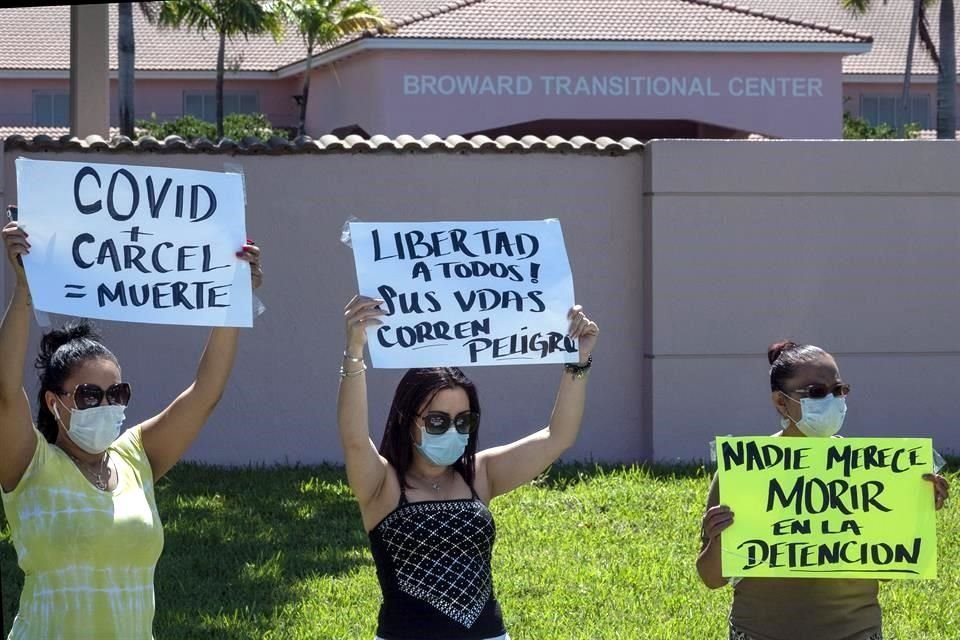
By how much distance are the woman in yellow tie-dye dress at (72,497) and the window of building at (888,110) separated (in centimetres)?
3916

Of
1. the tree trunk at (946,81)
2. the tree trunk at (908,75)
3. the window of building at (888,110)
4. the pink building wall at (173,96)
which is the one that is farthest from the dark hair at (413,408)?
the window of building at (888,110)

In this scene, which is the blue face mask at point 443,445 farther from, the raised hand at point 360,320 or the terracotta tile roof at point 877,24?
the terracotta tile roof at point 877,24

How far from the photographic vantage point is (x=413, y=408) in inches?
172

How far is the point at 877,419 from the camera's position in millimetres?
11820

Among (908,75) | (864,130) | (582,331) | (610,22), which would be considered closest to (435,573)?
(582,331)

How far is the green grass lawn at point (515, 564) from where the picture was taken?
7.32 m

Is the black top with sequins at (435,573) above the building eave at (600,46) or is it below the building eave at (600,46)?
below

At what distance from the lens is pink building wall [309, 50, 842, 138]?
28500mm

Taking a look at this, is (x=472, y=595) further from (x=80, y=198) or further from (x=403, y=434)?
(x=80, y=198)

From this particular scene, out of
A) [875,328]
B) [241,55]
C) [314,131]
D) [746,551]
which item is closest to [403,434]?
[746,551]

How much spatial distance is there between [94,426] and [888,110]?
40.2 metres

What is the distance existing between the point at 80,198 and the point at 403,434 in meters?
1.10

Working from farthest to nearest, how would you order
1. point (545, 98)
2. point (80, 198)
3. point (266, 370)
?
point (545, 98) < point (266, 370) < point (80, 198)

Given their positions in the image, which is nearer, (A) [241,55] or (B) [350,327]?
(B) [350,327]
